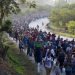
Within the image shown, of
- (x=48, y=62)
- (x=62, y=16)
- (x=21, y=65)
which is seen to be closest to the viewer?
(x=48, y=62)

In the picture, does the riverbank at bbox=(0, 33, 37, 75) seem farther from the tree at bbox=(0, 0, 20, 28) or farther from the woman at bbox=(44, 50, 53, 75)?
the tree at bbox=(0, 0, 20, 28)

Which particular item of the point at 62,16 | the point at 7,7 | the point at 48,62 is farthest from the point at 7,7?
the point at 62,16

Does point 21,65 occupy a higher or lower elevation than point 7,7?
lower

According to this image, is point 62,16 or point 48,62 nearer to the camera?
point 48,62

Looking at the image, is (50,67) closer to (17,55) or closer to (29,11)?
(17,55)

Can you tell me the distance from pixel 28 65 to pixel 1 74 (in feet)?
17.6

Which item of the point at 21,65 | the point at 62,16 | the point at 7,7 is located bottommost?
the point at 62,16

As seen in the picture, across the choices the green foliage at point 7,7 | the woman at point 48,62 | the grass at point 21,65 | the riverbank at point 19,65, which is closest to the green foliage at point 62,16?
the riverbank at point 19,65

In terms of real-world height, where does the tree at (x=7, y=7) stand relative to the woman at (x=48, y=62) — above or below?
above

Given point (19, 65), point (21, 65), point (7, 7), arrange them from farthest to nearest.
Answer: point (7, 7) → point (21, 65) → point (19, 65)

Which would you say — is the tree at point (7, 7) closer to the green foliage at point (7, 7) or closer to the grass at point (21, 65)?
the green foliage at point (7, 7)

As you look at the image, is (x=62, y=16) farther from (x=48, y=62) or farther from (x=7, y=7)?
(x=48, y=62)

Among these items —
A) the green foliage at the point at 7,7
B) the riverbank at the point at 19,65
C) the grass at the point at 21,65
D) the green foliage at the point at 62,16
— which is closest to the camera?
the riverbank at the point at 19,65

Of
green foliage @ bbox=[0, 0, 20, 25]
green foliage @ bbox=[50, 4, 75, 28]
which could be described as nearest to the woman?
green foliage @ bbox=[0, 0, 20, 25]
